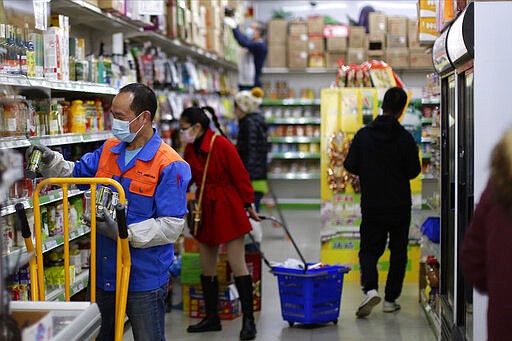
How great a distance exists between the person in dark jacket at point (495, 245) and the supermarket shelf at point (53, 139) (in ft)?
6.22

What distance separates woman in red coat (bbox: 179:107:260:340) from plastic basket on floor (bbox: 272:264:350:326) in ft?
1.19

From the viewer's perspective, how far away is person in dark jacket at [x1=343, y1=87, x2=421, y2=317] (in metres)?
6.18

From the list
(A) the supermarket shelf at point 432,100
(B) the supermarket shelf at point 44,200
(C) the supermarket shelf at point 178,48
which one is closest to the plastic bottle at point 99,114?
(B) the supermarket shelf at point 44,200

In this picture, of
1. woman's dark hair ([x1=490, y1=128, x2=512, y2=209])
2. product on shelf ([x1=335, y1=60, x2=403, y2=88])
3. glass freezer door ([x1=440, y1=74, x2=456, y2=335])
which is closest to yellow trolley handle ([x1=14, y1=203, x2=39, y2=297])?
woman's dark hair ([x1=490, y1=128, x2=512, y2=209])

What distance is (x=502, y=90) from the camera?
3.84m

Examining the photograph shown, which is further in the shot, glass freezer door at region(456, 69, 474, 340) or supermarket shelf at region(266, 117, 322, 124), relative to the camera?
supermarket shelf at region(266, 117, 322, 124)

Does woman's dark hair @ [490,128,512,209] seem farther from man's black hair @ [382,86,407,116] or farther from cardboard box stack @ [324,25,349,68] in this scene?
cardboard box stack @ [324,25,349,68]

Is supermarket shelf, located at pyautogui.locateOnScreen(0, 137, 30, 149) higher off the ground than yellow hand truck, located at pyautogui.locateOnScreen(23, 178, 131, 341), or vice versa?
supermarket shelf, located at pyautogui.locateOnScreen(0, 137, 30, 149)

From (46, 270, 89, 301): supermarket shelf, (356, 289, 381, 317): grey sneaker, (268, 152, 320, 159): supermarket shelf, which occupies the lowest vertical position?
(356, 289, 381, 317): grey sneaker

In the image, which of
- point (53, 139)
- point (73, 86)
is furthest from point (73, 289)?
point (73, 86)

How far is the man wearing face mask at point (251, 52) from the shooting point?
12.1m

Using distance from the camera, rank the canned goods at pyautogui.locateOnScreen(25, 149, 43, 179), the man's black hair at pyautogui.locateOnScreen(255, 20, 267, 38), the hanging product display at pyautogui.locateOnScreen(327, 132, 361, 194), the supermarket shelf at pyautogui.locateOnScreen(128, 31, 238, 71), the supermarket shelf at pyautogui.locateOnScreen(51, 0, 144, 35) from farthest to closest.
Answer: the man's black hair at pyautogui.locateOnScreen(255, 20, 267, 38) < the hanging product display at pyautogui.locateOnScreen(327, 132, 361, 194) < the supermarket shelf at pyautogui.locateOnScreen(128, 31, 238, 71) < the supermarket shelf at pyautogui.locateOnScreen(51, 0, 144, 35) < the canned goods at pyautogui.locateOnScreen(25, 149, 43, 179)

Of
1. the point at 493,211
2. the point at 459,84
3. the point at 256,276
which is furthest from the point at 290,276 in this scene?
the point at 493,211

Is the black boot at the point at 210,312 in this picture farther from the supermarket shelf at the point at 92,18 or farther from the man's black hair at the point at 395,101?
the supermarket shelf at the point at 92,18
